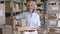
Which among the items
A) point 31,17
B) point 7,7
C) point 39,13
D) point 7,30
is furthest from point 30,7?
point 7,30

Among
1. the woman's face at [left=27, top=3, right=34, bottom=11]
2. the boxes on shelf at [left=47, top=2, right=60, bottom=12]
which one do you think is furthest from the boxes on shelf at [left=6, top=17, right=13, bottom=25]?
the boxes on shelf at [left=47, top=2, right=60, bottom=12]

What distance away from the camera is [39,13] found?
2330 mm

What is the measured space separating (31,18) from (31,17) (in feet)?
0.06

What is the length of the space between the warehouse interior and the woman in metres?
0.07

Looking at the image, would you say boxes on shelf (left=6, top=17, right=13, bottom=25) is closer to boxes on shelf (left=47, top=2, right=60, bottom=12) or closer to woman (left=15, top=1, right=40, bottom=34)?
woman (left=15, top=1, right=40, bottom=34)

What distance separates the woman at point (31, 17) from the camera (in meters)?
2.12

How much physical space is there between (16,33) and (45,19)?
0.50 metres

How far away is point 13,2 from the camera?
229 cm

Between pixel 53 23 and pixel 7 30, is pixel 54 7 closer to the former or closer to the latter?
pixel 53 23

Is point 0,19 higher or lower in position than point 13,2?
lower

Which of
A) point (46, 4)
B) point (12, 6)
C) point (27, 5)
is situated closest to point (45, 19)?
point (46, 4)

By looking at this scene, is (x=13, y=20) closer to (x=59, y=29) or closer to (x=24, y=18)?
(x=24, y=18)

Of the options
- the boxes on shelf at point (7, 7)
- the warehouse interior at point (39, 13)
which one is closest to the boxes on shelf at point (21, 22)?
the warehouse interior at point (39, 13)

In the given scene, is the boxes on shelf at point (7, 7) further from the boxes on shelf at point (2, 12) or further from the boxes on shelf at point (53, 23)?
the boxes on shelf at point (53, 23)
